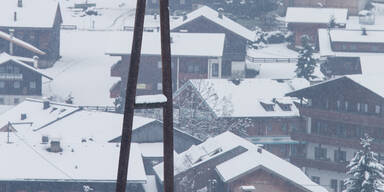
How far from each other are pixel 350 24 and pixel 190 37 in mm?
11751

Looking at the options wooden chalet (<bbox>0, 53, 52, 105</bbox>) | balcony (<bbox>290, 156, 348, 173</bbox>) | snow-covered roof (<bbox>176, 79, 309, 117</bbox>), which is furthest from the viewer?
wooden chalet (<bbox>0, 53, 52, 105</bbox>)

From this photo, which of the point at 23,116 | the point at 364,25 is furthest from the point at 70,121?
the point at 364,25

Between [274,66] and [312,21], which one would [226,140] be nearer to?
[274,66]

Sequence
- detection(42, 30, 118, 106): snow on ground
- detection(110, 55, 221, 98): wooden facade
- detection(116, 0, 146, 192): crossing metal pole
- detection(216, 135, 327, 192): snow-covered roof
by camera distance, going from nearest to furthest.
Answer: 1. detection(116, 0, 146, 192): crossing metal pole
2. detection(216, 135, 327, 192): snow-covered roof
3. detection(110, 55, 221, 98): wooden facade
4. detection(42, 30, 118, 106): snow on ground

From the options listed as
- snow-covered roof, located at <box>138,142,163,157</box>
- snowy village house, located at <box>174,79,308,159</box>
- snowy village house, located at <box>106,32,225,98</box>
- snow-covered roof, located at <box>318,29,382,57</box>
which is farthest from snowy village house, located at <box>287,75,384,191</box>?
snow-covered roof, located at <box>318,29,382,57</box>

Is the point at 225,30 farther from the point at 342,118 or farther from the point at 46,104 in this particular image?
the point at 342,118

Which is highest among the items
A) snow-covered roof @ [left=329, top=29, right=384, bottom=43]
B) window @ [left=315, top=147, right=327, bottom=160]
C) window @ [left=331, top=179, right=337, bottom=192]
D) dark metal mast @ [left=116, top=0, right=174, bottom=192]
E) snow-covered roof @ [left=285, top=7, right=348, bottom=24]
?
dark metal mast @ [left=116, top=0, right=174, bottom=192]

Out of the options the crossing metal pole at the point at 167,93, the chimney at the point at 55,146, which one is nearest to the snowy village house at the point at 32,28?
the chimney at the point at 55,146

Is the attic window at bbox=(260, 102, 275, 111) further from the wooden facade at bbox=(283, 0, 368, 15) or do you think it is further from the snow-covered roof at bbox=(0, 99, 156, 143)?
the wooden facade at bbox=(283, 0, 368, 15)

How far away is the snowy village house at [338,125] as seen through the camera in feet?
82.2

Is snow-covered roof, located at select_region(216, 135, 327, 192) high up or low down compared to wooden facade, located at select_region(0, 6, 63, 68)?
up

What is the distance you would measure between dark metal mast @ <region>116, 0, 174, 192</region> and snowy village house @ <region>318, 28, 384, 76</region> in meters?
32.5

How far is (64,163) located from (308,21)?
24.6 meters

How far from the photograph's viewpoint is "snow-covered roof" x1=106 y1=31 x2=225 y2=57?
3378 centimetres
